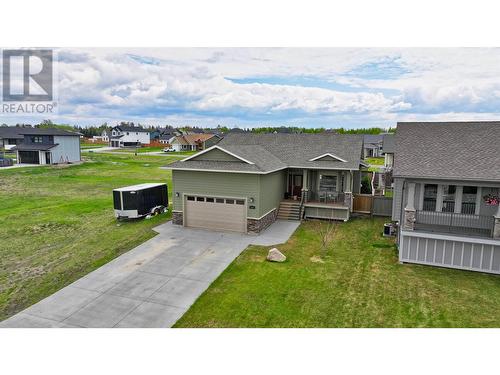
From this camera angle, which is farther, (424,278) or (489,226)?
(489,226)

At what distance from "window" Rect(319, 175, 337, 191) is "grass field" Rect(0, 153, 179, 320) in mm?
9691

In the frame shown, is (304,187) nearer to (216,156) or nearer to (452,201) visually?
(216,156)

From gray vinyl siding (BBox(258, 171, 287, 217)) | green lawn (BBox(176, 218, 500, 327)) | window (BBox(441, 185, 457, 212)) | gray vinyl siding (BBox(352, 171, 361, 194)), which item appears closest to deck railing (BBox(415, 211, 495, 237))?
window (BBox(441, 185, 457, 212))

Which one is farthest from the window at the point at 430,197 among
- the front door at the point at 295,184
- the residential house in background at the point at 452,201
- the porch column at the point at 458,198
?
the front door at the point at 295,184

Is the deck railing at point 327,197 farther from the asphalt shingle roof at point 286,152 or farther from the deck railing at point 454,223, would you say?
the deck railing at point 454,223

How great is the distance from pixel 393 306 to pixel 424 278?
9.26 feet

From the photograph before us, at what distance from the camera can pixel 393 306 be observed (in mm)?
9758

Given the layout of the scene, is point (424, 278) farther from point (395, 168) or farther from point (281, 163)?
point (281, 163)

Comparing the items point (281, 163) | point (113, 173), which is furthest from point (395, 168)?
point (113, 173)

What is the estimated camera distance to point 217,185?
55.9ft

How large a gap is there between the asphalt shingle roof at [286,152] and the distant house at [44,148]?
108ft

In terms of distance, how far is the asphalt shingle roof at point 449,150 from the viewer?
12833mm

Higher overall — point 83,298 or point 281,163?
point 281,163

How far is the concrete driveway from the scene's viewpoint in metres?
9.15
